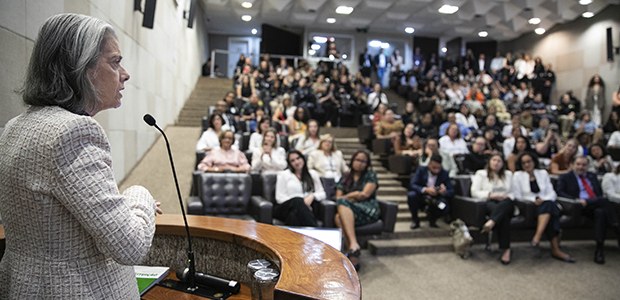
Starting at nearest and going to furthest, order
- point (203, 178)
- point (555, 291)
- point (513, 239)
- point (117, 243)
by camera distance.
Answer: point (117, 243) → point (555, 291) → point (203, 178) → point (513, 239)

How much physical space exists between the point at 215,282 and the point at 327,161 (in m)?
3.65

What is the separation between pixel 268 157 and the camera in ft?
16.3

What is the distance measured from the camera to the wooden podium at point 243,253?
96 cm

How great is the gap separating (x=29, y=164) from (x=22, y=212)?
3.9 inches

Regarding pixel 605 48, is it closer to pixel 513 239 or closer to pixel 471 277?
pixel 513 239

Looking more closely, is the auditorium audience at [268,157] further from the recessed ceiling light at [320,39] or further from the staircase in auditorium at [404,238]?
the recessed ceiling light at [320,39]

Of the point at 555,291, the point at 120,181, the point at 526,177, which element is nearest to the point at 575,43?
the point at 526,177

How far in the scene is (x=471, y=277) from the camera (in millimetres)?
3748

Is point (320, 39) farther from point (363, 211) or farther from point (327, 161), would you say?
point (363, 211)

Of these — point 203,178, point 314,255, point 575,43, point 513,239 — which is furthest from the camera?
point 575,43

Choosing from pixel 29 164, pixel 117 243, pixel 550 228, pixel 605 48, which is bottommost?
pixel 550 228

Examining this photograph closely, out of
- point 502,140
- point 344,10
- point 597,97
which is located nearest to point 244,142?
point 502,140

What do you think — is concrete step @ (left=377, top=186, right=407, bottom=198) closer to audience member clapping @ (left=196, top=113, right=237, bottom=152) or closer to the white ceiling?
audience member clapping @ (left=196, top=113, right=237, bottom=152)

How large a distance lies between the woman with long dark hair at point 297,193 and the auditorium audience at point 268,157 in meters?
0.66
